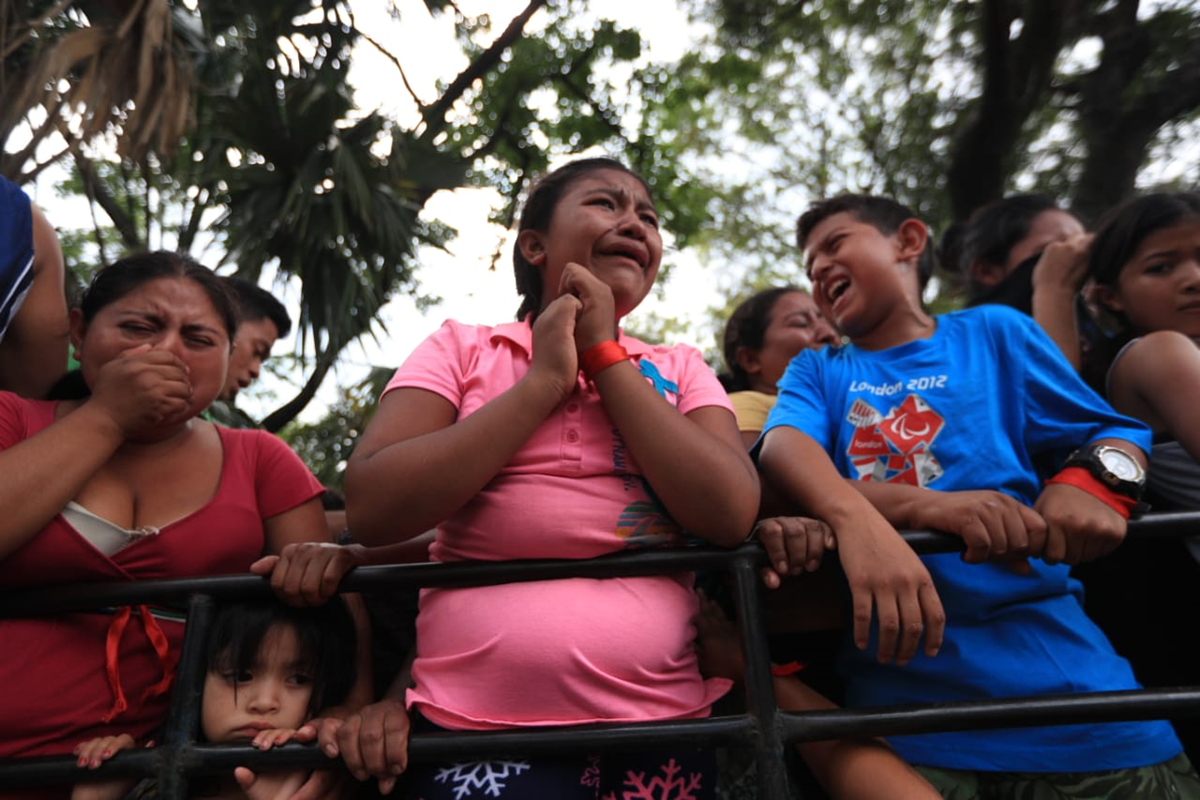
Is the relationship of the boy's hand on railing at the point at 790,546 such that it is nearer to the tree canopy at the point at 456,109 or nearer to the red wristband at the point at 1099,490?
the red wristband at the point at 1099,490

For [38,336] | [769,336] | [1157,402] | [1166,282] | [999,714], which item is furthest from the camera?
[769,336]

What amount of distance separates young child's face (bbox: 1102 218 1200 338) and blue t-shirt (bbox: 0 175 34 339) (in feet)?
7.84

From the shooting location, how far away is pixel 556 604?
52.3 inches

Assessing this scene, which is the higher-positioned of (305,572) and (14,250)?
(14,250)

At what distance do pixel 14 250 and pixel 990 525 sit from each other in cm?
187

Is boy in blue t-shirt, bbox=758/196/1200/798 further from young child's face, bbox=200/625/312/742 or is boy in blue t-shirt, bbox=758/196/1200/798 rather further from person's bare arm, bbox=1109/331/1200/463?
young child's face, bbox=200/625/312/742

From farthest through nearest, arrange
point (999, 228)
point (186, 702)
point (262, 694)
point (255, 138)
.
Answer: point (255, 138)
point (999, 228)
point (262, 694)
point (186, 702)

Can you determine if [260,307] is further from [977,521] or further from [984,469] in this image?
[977,521]

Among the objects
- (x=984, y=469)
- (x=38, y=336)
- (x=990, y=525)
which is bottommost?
(x=990, y=525)

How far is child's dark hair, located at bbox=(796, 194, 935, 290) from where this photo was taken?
2143 millimetres

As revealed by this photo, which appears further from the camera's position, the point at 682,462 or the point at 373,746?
the point at 682,462

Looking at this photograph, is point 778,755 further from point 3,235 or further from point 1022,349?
point 3,235

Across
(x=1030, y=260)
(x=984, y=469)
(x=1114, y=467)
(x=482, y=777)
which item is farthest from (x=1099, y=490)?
(x=1030, y=260)

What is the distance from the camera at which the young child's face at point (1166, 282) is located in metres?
1.90
